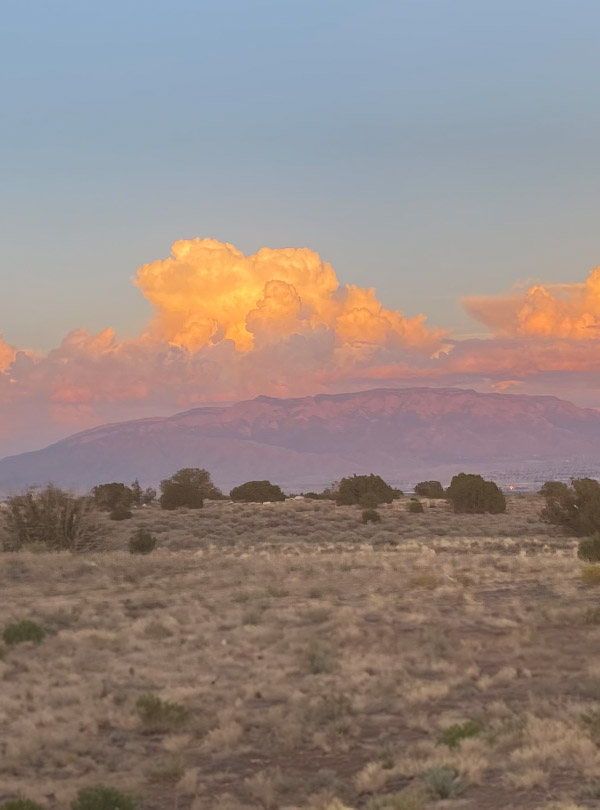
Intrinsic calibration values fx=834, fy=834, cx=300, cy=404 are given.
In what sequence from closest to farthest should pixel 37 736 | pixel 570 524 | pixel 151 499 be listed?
pixel 37 736 → pixel 570 524 → pixel 151 499

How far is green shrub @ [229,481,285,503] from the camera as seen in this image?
6731 cm

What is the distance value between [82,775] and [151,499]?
66.6 meters

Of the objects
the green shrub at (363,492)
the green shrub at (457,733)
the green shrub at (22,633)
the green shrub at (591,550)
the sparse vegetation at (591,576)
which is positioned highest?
the green shrub at (363,492)

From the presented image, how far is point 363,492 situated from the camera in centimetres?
6425

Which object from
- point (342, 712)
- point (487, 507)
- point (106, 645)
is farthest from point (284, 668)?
point (487, 507)

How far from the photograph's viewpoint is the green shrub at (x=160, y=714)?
45.2 feet

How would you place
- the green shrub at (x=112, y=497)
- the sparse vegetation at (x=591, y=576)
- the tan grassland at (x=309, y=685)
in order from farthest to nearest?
the green shrub at (x=112, y=497) → the sparse vegetation at (x=591, y=576) → the tan grassland at (x=309, y=685)

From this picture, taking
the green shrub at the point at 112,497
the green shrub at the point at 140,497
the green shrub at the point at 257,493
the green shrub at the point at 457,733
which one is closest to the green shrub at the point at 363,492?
the green shrub at the point at 257,493

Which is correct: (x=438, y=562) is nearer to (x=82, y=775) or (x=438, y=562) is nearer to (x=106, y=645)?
(x=106, y=645)

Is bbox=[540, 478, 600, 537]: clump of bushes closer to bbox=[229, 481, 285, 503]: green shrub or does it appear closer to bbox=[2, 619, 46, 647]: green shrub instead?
bbox=[229, 481, 285, 503]: green shrub

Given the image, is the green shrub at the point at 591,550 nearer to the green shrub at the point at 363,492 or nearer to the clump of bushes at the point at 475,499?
the clump of bushes at the point at 475,499

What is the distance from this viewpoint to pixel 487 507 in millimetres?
57562

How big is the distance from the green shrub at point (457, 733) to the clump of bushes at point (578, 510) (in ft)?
108

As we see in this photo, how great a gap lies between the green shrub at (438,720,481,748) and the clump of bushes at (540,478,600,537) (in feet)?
108
